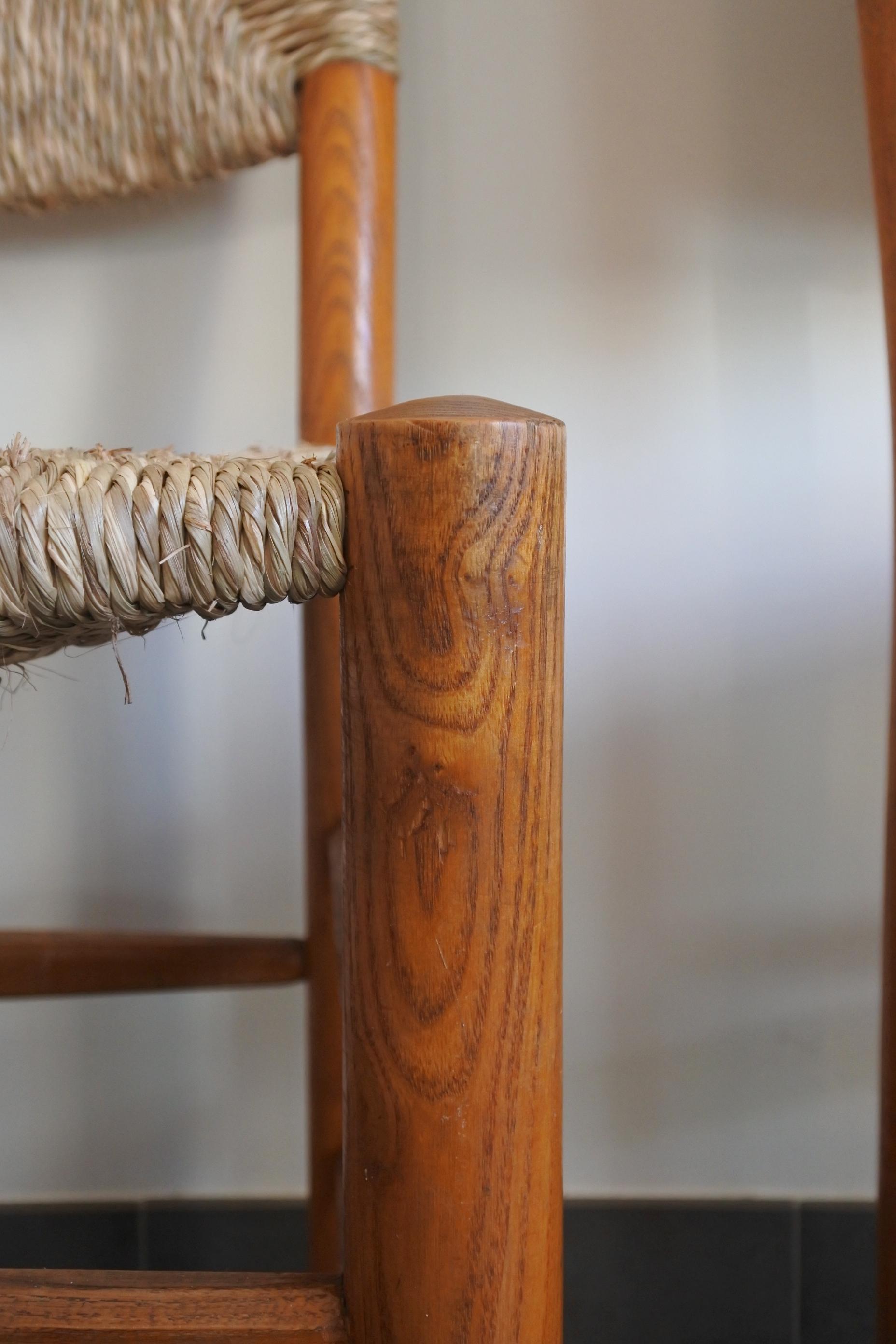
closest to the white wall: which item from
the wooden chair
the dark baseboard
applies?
the dark baseboard

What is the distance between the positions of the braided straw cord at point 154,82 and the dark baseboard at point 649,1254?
63 centimetres

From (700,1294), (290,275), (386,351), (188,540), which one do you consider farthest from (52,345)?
(700,1294)

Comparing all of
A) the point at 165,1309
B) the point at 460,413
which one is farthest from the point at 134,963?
the point at 460,413

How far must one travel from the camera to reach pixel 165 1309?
312 millimetres

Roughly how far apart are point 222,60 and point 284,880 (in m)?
0.47

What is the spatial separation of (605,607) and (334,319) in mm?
251

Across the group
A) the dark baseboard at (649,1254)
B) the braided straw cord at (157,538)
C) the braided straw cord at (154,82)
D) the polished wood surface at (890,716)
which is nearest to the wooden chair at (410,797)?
the braided straw cord at (157,538)

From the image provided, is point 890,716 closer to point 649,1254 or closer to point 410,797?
point 410,797

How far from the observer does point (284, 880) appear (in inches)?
30.7

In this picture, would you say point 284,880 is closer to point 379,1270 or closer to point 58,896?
point 58,896

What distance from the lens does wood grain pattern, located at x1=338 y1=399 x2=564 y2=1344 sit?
288mm

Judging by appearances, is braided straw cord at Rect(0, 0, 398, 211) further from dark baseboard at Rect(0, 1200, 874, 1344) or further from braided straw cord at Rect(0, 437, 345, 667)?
dark baseboard at Rect(0, 1200, 874, 1344)

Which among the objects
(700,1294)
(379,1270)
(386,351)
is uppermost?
(386,351)

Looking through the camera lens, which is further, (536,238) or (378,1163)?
(536,238)
